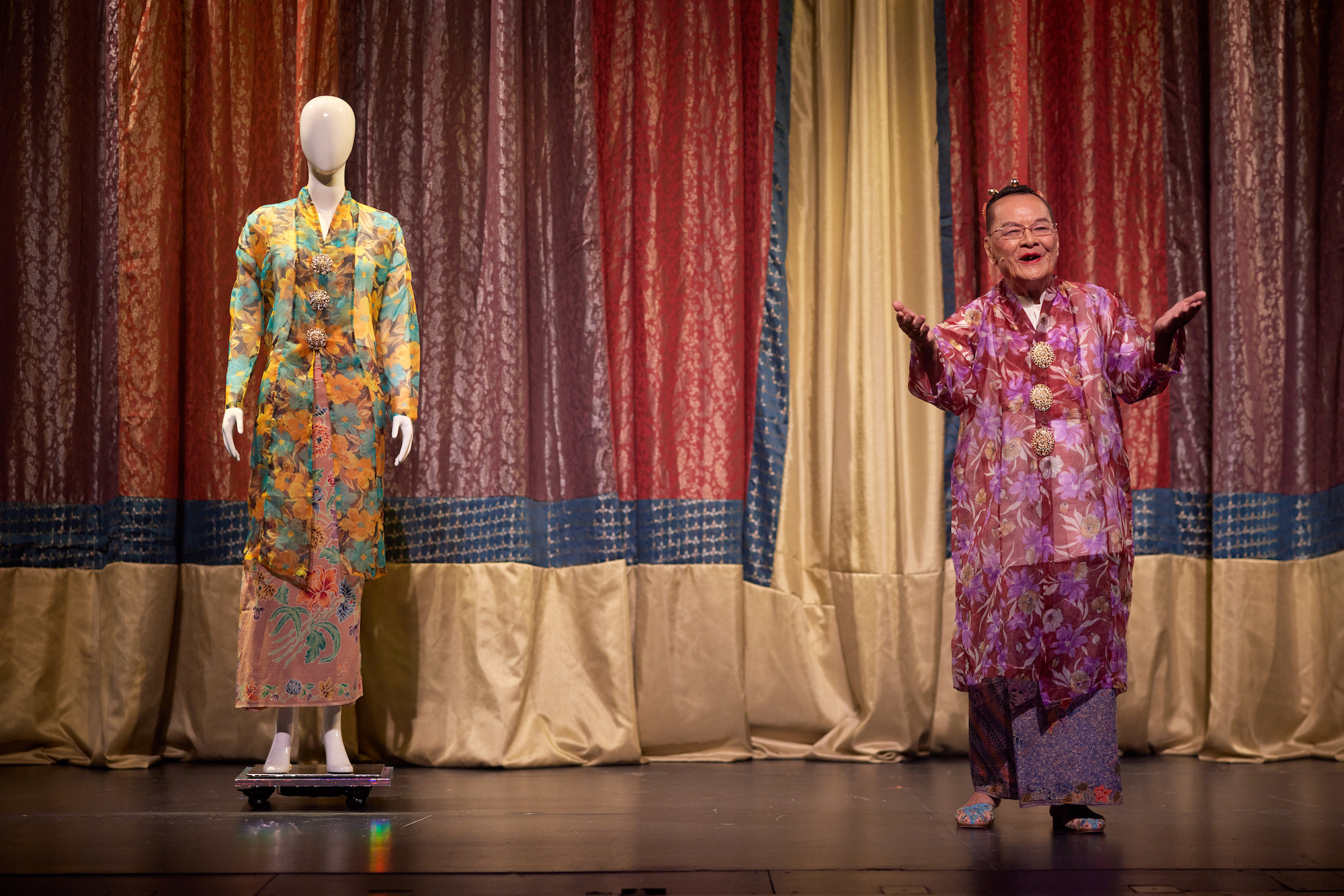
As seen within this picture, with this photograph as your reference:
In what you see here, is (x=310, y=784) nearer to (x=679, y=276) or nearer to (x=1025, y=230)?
(x=679, y=276)

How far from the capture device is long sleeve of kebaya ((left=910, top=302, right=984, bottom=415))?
2.45 m

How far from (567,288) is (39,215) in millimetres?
1476

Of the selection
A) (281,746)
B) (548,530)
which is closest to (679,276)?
(548,530)

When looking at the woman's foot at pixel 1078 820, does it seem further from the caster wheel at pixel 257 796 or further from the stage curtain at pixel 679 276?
the caster wheel at pixel 257 796

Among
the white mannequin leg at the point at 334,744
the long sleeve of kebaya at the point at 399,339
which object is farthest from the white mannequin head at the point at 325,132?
the white mannequin leg at the point at 334,744

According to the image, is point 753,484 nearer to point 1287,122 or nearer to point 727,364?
point 727,364

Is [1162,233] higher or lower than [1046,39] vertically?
lower

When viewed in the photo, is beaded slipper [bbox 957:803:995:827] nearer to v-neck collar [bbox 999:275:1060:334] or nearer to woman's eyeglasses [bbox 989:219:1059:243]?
v-neck collar [bbox 999:275:1060:334]

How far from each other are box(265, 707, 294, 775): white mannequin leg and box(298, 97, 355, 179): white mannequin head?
124 cm

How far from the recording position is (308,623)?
2730 mm

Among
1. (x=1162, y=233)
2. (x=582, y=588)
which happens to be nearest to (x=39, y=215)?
(x=582, y=588)

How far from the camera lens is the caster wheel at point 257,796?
2.67m

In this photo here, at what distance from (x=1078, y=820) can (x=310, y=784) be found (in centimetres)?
159

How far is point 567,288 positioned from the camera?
349 centimetres
